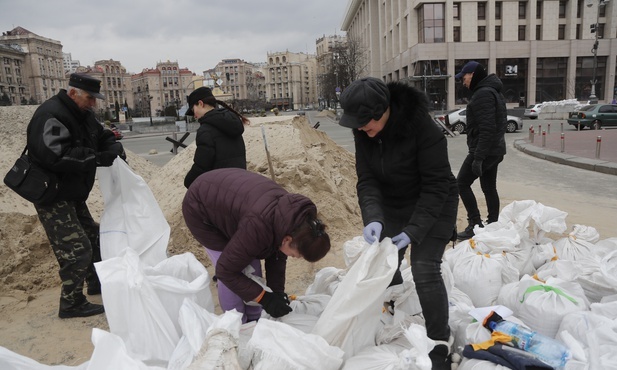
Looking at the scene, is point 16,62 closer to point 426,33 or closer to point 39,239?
point 426,33

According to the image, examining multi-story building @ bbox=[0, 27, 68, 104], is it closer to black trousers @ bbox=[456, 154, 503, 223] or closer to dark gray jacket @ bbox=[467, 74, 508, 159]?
black trousers @ bbox=[456, 154, 503, 223]

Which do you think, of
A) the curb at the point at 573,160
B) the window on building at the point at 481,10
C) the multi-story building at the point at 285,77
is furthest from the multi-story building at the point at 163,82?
the curb at the point at 573,160

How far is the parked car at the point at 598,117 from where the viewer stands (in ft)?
61.5

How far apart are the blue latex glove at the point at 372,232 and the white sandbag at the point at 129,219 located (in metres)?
1.67

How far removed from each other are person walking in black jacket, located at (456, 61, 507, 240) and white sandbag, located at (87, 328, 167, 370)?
342cm

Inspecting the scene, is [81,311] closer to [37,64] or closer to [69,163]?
[69,163]

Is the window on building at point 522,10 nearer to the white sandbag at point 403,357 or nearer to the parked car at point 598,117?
the parked car at point 598,117

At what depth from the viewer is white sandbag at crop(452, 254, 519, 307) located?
9.36 ft

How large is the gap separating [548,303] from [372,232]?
1.07m

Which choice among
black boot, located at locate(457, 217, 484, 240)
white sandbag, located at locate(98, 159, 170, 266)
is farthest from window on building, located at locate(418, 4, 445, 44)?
white sandbag, located at locate(98, 159, 170, 266)

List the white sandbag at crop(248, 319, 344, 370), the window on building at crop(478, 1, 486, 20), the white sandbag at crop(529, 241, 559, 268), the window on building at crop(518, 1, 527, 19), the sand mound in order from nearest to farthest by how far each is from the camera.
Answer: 1. the white sandbag at crop(248, 319, 344, 370)
2. the white sandbag at crop(529, 241, 559, 268)
3. the sand mound
4. the window on building at crop(478, 1, 486, 20)
5. the window on building at crop(518, 1, 527, 19)

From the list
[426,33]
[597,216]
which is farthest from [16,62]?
[597,216]

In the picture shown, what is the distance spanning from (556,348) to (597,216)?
12.4 feet

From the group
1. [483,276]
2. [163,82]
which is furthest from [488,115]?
[163,82]
